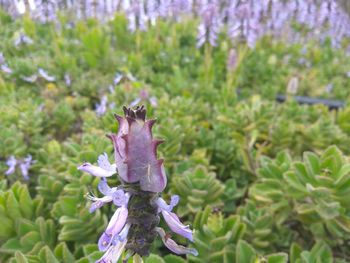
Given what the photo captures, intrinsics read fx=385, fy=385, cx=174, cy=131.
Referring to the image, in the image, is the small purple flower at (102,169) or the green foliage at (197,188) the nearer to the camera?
the small purple flower at (102,169)

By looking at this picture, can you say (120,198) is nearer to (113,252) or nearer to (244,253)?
(113,252)

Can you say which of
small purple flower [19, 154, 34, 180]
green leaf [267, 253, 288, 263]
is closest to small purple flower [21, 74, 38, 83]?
small purple flower [19, 154, 34, 180]

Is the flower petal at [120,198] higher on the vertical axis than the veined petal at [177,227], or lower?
higher

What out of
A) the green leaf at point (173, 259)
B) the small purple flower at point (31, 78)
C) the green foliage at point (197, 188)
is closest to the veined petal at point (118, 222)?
the green leaf at point (173, 259)

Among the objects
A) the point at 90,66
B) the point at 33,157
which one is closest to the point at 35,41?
the point at 90,66

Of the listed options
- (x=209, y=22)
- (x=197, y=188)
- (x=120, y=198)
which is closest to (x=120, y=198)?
(x=120, y=198)

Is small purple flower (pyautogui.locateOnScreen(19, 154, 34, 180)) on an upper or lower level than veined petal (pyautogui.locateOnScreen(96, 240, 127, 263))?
lower

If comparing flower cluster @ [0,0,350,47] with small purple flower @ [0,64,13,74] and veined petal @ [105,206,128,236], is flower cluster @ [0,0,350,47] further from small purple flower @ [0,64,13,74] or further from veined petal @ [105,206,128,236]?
veined petal @ [105,206,128,236]

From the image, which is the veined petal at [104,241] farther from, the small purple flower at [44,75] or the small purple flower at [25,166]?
the small purple flower at [44,75]
